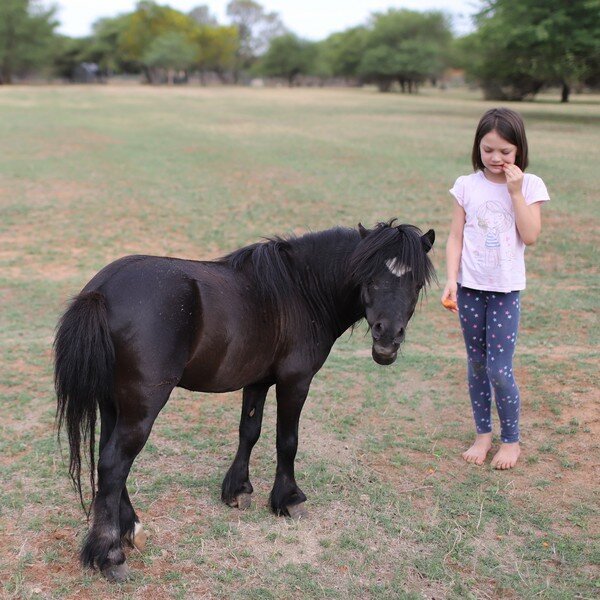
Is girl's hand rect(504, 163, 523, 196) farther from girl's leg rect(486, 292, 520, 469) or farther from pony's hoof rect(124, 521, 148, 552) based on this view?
pony's hoof rect(124, 521, 148, 552)

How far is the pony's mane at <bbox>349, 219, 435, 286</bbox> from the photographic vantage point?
Result: 10.1 ft

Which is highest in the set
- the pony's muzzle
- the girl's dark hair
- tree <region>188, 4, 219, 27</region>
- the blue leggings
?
tree <region>188, 4, 219, 27</region>

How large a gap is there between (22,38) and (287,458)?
245ft

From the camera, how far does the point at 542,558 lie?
3.21 metres

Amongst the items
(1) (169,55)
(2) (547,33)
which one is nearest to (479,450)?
(2) (547,33)

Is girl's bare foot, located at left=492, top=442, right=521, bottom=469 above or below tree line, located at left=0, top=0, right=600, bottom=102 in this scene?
below

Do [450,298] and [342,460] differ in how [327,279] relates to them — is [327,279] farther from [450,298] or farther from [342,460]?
[342,460]

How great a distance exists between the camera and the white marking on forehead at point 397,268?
120 inches

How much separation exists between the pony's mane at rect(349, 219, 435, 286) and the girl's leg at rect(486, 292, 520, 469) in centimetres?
91

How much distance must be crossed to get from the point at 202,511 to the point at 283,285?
129cm

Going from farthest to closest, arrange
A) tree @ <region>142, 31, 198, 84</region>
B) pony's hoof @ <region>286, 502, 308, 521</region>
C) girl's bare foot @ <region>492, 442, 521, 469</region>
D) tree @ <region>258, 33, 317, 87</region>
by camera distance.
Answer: tree @ <region>258, 33, 317, 87</region> → tree @ <region>142, 31, 198, 84</region> → girl's bare foot @ <region>492, 442, 521, 469</region> → pony's hoof @ <region>286, 502, 308, 521</region>

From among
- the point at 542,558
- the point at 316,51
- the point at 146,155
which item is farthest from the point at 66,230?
the point at 316,51

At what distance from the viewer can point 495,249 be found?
3.81 m

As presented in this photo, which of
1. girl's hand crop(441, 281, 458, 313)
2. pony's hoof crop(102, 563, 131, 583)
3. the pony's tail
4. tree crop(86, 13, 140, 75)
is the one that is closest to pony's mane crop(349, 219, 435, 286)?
girl's hand crop(441, 281, 458, 313)
